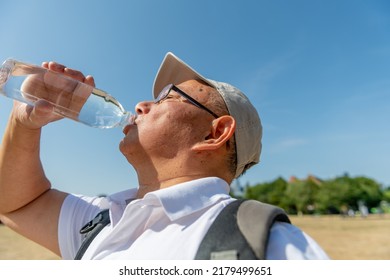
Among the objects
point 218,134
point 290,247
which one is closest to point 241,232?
point 290,247

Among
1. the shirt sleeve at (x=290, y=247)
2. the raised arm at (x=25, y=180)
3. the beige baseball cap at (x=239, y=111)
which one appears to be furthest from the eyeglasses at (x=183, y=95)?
the shirt sleeve at (x=290, y=247)

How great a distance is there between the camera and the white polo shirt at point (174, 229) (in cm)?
129

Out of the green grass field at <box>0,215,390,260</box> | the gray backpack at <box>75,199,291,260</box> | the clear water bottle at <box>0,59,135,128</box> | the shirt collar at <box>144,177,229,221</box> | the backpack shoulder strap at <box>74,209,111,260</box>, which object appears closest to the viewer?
the gray backpack at <box>75,199,291,260</box>

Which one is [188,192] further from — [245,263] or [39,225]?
[39,225]

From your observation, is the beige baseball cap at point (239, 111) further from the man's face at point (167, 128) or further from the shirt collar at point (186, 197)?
the shirt collar at point (186, 197)

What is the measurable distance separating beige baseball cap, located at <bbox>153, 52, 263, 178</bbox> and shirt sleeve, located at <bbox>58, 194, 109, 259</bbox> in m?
0.89

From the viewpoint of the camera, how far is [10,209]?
2.25m

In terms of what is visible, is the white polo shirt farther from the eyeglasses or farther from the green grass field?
the green grass field

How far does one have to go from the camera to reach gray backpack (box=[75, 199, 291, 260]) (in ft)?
3.99

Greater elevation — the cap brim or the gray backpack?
the cap brim

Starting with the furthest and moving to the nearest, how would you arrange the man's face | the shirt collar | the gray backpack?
the man's face, the shirt collar, the gray backpack

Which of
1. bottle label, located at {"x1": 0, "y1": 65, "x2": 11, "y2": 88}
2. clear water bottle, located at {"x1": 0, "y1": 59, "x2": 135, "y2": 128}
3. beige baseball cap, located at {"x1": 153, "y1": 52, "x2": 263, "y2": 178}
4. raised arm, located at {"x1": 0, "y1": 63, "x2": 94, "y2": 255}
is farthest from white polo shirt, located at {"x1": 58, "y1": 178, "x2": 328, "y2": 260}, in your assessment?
bottle label, located at {"x1": 0, "y1": 65, "x2": 11, "y2": 88}

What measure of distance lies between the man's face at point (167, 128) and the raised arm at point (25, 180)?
21.6 inches

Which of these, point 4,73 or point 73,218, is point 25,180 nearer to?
point 73,218
